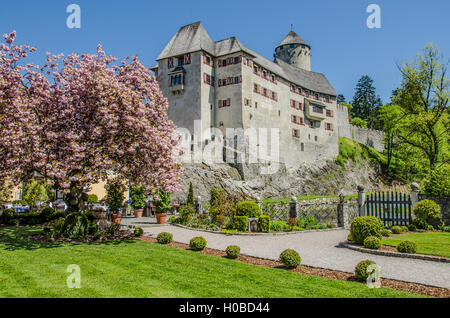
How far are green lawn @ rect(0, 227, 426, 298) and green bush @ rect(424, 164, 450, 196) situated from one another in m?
15.5

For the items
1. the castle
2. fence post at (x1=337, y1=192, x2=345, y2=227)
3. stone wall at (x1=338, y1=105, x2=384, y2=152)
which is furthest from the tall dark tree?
fence post at (x1=337, y1=192, x2=345, y2=227)

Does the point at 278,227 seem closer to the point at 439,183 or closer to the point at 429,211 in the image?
the point at 429,211

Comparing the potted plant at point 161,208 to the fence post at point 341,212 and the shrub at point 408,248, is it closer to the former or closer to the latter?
the fence post at point 341,212

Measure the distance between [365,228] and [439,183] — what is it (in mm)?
9200

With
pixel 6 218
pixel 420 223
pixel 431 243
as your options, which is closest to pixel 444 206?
pixel 420 223

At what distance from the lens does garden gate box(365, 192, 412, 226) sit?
71.5 ft

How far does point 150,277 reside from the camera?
9.68 meters

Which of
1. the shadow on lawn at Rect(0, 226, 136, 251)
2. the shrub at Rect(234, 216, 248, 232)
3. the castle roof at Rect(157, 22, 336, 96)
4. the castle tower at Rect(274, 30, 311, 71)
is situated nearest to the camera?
the shadow on lawn at Rect(0, 226, 136, 251)

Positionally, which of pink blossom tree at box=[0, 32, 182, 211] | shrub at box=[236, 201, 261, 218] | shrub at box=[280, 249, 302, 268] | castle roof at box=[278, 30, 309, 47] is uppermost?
castle roof at box=[278, 30, 309, 47]

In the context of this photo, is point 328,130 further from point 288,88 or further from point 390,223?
point 390,223

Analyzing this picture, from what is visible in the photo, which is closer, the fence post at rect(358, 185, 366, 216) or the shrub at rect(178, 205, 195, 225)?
the fence post at rect(358, 185, 366, 216)

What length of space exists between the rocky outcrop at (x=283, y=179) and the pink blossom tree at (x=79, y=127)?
25.2m

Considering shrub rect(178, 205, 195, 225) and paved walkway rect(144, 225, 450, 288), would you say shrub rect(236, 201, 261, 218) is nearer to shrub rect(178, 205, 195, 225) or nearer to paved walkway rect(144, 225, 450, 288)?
paved walkway rect(144, 225, 450, 288)

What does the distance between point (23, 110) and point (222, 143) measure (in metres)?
34.7
